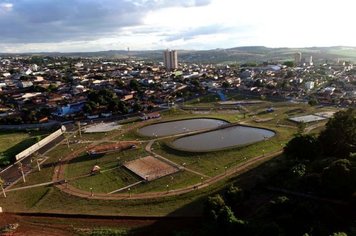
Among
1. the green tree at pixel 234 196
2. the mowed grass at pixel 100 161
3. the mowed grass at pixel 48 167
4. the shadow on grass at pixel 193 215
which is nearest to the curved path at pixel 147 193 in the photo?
the mowed grass at pixel 48 167

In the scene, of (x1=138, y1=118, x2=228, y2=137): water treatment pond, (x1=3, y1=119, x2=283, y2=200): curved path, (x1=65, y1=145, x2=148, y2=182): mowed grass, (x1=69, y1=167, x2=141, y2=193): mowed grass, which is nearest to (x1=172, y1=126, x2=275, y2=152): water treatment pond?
(x1=138, y1=118, x2=228, y2=137): water treatment pond

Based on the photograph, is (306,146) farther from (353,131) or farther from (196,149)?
(196,149)

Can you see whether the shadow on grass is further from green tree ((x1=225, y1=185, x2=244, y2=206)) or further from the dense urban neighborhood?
green tree ((x1=225, y1=185, x2=244, y2=206))

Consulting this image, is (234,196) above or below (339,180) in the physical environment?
below

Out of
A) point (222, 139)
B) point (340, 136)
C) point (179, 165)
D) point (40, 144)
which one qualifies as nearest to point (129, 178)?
point (179, 165)

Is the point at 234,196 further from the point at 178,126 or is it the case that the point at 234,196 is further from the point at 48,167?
the point at 178,126

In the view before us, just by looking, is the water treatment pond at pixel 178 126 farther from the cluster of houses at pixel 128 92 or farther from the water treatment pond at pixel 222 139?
the cluster of houses at pixel 128 92

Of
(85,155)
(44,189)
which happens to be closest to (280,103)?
(85,155)
